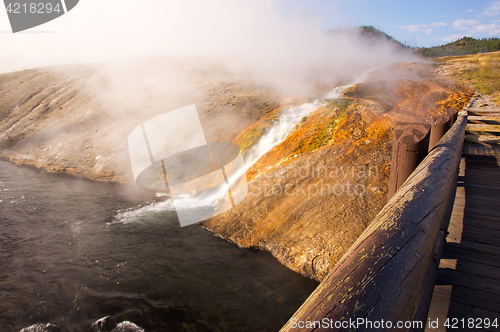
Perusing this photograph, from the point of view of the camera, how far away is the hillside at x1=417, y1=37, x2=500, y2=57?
38219mm

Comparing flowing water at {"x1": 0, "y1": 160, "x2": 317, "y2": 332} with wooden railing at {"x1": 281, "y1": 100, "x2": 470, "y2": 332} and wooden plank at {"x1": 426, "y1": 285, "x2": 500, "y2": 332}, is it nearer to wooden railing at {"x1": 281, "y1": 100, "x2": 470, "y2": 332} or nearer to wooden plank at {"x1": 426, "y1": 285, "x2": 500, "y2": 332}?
wooden plank at {"x1": 426, "y1": 285, "x2": 500, "y2": 332}

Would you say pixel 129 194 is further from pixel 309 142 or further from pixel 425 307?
pixel 425 307

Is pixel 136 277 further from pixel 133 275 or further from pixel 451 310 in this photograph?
pixel 451 310

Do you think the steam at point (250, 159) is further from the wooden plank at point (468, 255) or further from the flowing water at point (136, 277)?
the wooden plank at point (468, 255)

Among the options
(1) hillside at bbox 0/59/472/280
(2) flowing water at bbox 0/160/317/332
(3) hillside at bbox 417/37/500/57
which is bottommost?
(2) flowing water at bbox 0/160/317/332

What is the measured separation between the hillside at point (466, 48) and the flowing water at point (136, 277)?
44.4 meters

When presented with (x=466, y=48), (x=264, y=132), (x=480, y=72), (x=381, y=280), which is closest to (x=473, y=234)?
(x=381, y=280)

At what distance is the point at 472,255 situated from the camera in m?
1.88

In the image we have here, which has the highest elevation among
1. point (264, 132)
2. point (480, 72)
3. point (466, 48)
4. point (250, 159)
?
point (466, 48)

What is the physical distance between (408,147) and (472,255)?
901 mm

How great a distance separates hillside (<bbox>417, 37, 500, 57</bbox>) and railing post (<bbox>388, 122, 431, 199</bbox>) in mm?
44833

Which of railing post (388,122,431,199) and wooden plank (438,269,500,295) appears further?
railing post (388,122,431,199)

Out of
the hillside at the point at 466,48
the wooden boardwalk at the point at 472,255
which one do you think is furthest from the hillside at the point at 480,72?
the hillside at the point at 466,48

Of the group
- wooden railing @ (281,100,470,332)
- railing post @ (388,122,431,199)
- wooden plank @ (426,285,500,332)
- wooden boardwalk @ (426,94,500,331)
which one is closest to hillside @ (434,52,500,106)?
wooden boardwalk @ (426,94,500,331)
